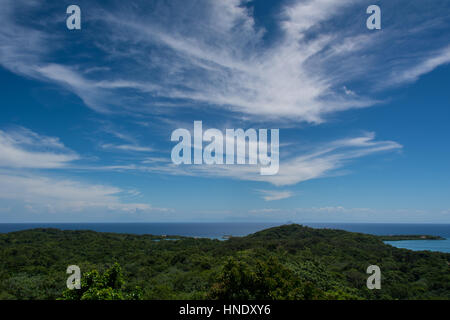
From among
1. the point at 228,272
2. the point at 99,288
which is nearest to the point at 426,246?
the point at 228,272

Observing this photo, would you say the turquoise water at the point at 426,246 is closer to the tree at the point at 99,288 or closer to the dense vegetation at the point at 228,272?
the dense vegetation at the point at 228,272

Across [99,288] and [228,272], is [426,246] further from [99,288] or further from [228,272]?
[99,288]

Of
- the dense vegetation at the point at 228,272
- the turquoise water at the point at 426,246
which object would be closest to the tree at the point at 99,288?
the dense vegetation at the point at 228,272

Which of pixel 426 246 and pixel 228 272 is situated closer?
pixel 228 272

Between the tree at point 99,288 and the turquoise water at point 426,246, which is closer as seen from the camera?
the tree at point 99,288

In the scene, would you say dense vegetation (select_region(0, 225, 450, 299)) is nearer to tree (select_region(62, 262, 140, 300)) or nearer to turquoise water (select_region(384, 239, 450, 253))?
tree (select_region(62, 262, 140, 300))

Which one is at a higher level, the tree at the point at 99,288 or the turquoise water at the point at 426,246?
the tree at the point at 99,288
